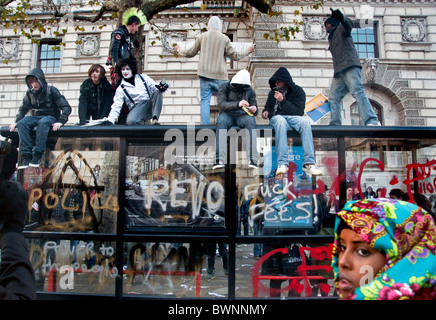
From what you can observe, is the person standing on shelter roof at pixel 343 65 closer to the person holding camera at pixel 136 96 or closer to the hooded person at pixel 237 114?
the hooded person at pixel 237 114

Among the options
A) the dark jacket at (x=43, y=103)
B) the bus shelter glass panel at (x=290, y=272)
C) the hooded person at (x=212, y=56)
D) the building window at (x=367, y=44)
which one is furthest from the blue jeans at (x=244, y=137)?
the building window at (x=367, y=44)

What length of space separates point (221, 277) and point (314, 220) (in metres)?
1.12

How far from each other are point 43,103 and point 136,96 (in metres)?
1.17

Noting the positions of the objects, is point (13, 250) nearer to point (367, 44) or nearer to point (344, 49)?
point (344, 49)

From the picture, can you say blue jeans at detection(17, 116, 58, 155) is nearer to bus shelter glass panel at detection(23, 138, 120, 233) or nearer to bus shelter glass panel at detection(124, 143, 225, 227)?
bus shelter glass panel at detection(23, 138, 120, 233)

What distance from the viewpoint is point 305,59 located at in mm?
15664

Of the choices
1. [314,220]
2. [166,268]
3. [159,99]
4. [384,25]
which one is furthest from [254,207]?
[384,25]

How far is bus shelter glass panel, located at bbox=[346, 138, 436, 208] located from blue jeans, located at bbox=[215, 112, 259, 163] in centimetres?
99

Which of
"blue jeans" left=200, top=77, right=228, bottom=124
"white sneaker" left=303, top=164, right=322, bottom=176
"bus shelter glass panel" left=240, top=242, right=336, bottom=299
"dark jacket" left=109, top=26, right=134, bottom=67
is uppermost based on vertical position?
Result: "dark jacket" left=109, top=26, right=134, bottom=67

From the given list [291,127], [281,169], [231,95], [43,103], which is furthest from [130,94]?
[281,169]

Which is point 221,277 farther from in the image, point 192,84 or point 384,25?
point 384,25

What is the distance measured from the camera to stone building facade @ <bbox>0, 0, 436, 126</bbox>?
15266mm

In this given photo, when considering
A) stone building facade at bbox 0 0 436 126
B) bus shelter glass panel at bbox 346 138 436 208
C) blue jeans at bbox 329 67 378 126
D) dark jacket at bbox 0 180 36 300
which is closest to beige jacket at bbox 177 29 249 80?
blue jeans at bbox 329 67 378 126

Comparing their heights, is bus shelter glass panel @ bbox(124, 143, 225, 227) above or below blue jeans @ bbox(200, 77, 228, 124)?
below
